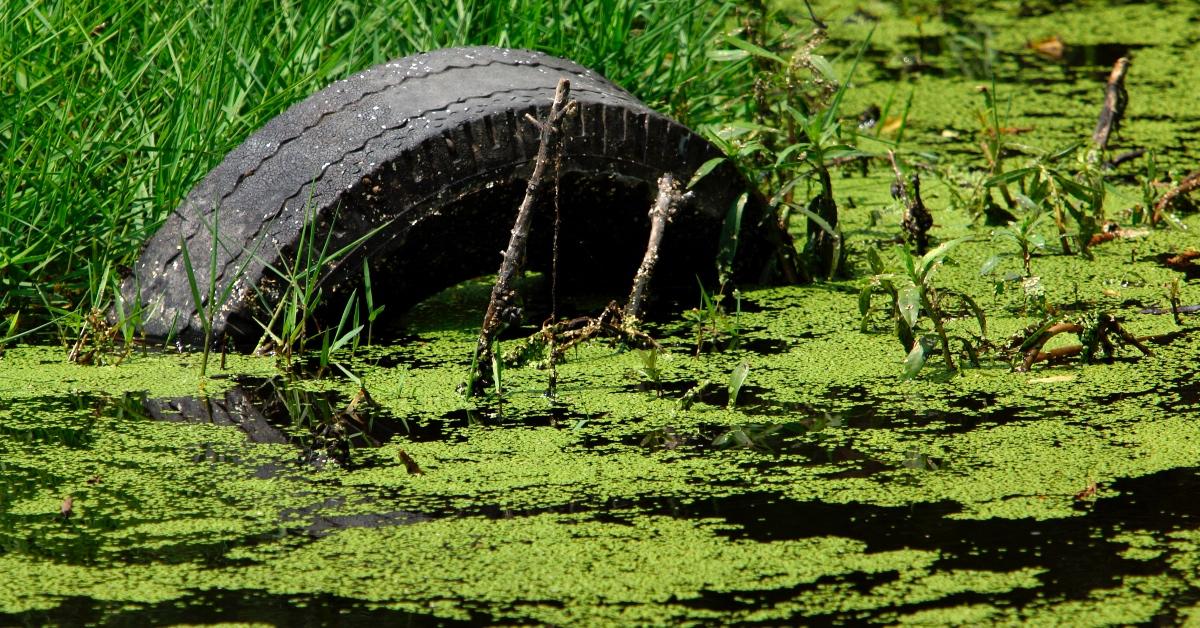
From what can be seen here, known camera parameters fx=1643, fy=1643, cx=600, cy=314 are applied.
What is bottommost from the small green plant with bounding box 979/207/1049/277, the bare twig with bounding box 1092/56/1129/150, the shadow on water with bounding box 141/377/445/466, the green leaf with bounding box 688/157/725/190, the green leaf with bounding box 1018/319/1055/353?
the shadow on water with bounding box 141/377/445/466

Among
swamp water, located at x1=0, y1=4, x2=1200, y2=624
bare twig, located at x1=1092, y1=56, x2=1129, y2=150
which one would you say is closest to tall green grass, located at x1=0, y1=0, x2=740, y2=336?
swamp water, located at x1=0, y1=4, x2=1200, y2=624

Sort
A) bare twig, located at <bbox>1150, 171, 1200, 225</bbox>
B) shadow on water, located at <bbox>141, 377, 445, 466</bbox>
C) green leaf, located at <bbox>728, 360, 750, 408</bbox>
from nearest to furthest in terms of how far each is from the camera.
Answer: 1. shadow on water, located at <bbox>141, 377, 445, 466</bbox>
2. green leaf, located at <bbox>728, 360, 750, 408</bbox>
3. bare twig, located at <bbox>1150, 171, 1200, 225</bbox>

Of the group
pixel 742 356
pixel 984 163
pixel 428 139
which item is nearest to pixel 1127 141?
pixel 984 163

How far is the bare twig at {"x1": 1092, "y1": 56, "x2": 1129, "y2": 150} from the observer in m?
3.77

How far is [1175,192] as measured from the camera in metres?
3.37

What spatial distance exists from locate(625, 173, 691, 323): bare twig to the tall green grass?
0.72 meters

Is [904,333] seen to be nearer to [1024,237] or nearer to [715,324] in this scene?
[715,324]

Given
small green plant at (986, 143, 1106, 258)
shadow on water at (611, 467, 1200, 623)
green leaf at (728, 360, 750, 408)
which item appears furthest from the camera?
small green plant at (986, 143, 1106, 258)

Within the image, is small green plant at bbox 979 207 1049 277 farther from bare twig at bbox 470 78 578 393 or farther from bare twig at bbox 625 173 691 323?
bare twig at bbox 470 78 578 393

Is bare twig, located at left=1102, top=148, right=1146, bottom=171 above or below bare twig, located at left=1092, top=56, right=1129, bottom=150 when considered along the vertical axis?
below

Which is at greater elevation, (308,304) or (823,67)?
(823,67)

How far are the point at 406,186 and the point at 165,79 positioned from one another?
71 cm

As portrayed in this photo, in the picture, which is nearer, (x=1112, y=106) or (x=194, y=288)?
(x=194, y=288)

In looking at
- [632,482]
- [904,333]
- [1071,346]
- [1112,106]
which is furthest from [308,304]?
[1112,106]
